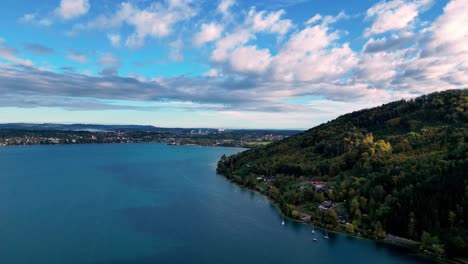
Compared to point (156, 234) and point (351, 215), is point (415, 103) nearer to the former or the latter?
point (351, 215)

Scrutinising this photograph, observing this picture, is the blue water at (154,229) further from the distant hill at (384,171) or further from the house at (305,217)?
the distant hill at (384,171)

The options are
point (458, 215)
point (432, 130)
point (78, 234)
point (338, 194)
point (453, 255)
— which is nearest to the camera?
point (453, 255)

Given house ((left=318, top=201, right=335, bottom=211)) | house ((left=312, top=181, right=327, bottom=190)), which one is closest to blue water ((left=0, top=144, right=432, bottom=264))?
house ((left=318, top=201, right=335, bottom=211))

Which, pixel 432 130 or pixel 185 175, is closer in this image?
pixel 432 130

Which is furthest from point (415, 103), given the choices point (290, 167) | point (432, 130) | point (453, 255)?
point (453, 255)

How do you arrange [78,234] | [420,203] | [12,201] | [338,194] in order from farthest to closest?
1. [12,201]
2. [338,194]
3. [78,234]
4. [420,203]

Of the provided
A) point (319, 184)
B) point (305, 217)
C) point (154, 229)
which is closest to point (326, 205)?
point (305, 217)

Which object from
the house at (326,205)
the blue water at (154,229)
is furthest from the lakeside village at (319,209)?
the blue water at (154,229)
